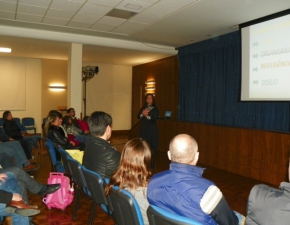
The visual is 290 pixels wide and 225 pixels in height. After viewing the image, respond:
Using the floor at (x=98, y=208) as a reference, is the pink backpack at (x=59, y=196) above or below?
above

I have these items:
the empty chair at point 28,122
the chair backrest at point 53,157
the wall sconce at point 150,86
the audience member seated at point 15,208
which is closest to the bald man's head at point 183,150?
the audience member seated at point 15,208

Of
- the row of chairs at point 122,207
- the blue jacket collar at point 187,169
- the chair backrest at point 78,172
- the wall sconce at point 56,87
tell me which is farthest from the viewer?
the wall sconce at point 56,87

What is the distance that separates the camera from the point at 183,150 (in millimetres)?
1642

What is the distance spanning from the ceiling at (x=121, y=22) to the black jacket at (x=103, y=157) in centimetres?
272

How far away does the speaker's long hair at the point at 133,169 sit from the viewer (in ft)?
6.30

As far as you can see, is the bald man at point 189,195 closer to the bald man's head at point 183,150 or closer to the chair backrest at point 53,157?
the bald man's head at point 183,150

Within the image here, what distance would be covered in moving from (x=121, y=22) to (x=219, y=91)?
2724 millimetres

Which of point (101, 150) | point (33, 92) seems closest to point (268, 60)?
point (101, 150)

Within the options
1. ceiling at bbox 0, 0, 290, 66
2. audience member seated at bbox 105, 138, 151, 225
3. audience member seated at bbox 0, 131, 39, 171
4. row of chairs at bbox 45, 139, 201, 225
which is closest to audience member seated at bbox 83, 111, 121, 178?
row of chairs at bbox 45, 139, 201, 225

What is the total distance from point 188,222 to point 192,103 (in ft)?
20.3

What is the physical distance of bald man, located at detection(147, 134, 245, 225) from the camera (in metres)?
1.41

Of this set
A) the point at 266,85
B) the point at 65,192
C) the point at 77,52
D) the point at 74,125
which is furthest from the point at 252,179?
the point at 77,52

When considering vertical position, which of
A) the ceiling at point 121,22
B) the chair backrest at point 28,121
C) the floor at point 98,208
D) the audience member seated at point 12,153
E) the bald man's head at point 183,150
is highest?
the ceiling at point 121,22

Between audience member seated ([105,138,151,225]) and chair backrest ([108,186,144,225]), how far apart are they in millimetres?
91
